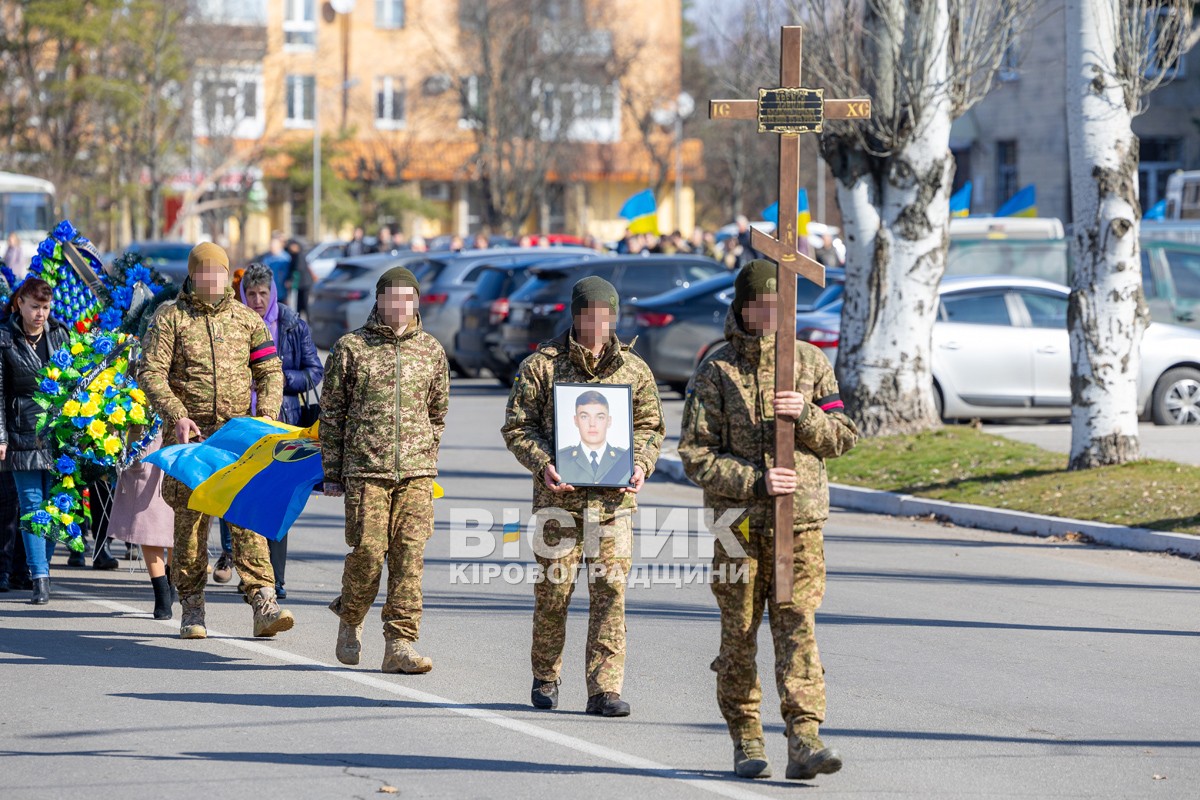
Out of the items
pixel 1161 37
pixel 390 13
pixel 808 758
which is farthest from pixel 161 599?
pixel 390 13

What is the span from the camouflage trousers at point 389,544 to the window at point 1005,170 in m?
43.7

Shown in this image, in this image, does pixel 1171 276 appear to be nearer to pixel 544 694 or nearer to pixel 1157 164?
pixel 544 694

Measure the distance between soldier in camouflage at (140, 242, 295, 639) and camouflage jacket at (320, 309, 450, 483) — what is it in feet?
3.61

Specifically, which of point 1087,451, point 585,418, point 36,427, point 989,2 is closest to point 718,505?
point 585,418

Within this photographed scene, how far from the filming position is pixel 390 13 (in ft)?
213

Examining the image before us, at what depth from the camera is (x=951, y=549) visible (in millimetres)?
11836

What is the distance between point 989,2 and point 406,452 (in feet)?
33.6

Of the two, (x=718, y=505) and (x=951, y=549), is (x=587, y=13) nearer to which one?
(x=951, y=549)

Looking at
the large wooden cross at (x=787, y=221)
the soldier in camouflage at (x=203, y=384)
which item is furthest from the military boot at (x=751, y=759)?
the soldier in camouflage at (x=203, y=384)

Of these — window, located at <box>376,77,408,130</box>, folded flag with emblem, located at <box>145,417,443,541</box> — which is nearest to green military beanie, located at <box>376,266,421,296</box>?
folded flag with emblem, located at <box>145,417,443,541</box>

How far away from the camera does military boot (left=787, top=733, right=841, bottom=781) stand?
232 inches

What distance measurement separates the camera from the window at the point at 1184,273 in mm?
20344

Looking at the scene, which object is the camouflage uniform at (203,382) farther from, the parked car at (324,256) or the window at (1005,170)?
the window at (1005,170)

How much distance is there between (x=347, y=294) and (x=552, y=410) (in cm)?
2174
